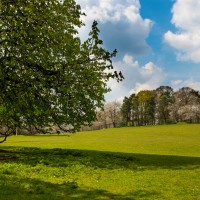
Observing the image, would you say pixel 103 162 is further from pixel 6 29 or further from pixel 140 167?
pixel 6 29

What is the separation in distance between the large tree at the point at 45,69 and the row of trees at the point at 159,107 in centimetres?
14528

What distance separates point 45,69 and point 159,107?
152866 mm

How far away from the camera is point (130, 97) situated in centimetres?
18550

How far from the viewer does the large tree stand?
22688 mm

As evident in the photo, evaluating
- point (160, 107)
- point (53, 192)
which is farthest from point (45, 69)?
point (160, 107)

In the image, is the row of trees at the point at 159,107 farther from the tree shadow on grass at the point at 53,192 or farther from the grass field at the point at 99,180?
the tree shadow on grass at the point at 53,192

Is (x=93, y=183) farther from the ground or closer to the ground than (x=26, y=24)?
closer to the ground

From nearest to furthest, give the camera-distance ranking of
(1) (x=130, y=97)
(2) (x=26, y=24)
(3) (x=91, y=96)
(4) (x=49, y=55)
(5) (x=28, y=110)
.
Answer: (2) (x=26, y=24) → (5) (x=28, y=110) → (4) (x=49, y=55) → (3) (x=91, y=96) → (1) (x=130, y=97)

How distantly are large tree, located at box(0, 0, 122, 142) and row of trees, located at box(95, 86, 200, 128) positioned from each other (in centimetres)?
14528

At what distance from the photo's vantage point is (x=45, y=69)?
73.4ft

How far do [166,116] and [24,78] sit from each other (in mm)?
155173

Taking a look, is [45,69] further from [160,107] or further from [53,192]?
[160,107]

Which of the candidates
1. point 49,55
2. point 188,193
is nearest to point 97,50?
point 49,55

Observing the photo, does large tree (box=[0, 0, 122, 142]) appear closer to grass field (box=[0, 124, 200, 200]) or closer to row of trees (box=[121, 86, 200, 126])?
grass field (box=[0, 124, 200, 200])
